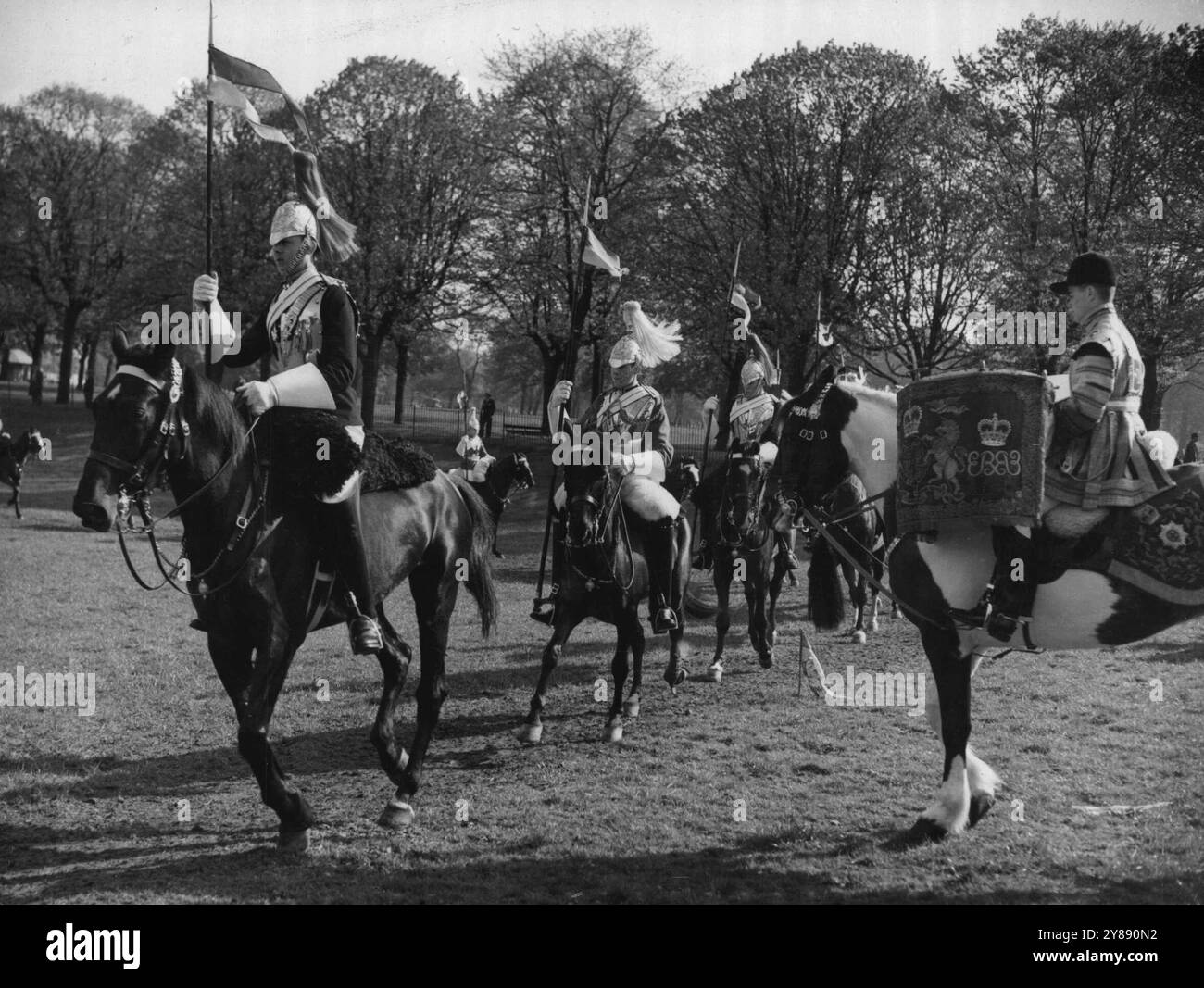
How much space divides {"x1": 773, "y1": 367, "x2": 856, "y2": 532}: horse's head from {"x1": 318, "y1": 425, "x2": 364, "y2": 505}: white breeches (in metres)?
2.84

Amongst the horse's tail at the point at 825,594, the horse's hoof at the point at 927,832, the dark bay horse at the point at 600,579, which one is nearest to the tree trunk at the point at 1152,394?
the horse's tail at the point at 825,594

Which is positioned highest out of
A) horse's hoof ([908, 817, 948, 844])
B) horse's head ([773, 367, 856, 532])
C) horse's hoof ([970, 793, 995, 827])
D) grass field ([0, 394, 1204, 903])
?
horse's head ([773, 367, 856, 532])

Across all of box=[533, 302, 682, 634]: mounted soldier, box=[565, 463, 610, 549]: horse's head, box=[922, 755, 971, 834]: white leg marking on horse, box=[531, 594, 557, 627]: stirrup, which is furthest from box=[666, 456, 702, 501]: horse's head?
box=[922, 755, 971, 834]: white leg marking on horse

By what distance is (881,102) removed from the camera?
28.7m

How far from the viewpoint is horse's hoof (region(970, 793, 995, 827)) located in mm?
6230

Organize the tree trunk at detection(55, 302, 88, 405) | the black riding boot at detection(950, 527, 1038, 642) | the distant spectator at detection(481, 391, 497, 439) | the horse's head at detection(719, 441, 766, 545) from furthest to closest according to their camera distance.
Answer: the tree trunk at detection(55, 302, 88, 405), the distant spectator at detection(481, 391, 497, 439), the horse's head at detection(719, 441, 766, 545), the black riding boot at detection(950, 527, 1038, 642)

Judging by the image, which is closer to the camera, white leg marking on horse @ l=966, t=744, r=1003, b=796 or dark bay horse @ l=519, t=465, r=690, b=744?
white leg marking on horse @ l=966, t=744, r=1003, b=796

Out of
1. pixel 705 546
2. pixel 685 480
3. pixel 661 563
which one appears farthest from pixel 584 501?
pixel 685 480

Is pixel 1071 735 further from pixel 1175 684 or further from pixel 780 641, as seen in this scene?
pixel 780 641

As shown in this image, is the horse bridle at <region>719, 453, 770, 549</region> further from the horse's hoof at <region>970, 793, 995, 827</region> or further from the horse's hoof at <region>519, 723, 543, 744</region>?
the horse's hoof at <region>970, 793, 995, 827</region>

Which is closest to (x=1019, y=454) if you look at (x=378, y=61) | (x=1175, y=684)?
(x=1175, y=684)

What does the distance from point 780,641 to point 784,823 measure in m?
6.83

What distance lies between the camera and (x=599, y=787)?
7234 millimetres

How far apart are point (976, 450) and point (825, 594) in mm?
3519
